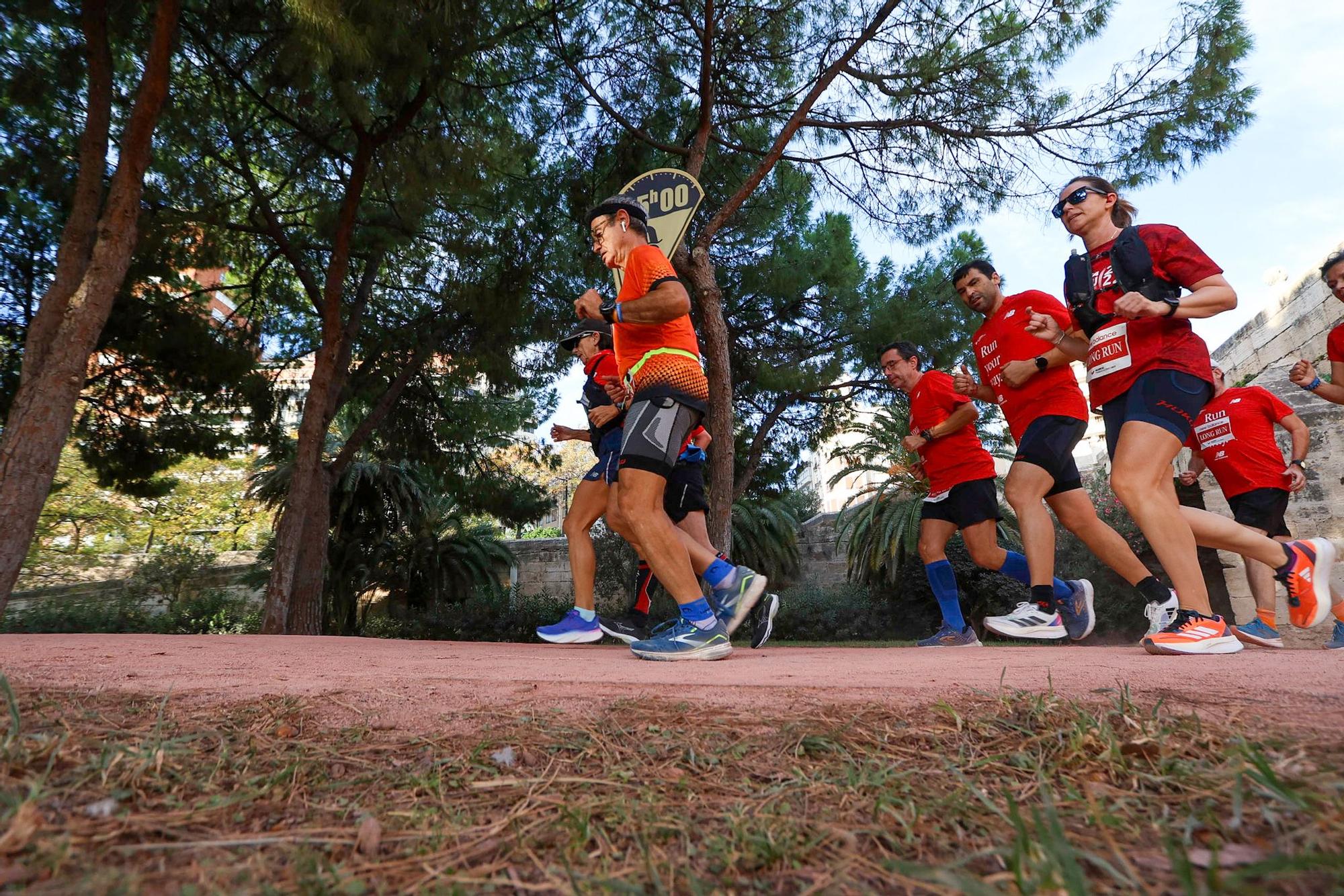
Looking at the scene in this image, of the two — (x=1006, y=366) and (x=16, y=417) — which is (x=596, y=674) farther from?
(x=16, y=417)

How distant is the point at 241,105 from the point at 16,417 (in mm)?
4625

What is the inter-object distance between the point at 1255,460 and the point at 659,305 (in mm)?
3743

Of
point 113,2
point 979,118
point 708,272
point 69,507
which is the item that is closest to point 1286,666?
point 708,272

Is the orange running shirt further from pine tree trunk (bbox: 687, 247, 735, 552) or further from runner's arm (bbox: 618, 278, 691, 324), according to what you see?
pine tree trunk (bbox: 687, 247, 735, 552)

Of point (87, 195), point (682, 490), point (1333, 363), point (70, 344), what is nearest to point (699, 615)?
point (682, 490)

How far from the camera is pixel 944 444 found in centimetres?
485

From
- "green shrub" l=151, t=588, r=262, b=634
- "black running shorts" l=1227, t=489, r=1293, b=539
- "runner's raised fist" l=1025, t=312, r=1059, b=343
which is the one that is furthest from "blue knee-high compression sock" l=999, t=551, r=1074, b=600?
"green shrub" l=151, t=588, r=262, b=634

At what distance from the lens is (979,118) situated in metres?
7.85

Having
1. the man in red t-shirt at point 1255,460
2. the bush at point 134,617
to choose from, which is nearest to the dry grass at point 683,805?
the man in red t-shirt at point 1255,460

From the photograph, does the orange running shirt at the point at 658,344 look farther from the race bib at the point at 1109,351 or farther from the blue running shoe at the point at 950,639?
the blue running shoe at the point at 950,639

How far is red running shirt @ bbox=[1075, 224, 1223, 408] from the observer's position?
9.58 ft

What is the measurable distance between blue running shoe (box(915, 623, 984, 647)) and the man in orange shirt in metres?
1.99

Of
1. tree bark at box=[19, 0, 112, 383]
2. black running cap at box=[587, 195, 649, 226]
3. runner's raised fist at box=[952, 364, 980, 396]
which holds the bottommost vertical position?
runner's raised fist at box=[952, 364, 980, 396]

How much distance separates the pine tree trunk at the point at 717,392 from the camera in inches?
285
